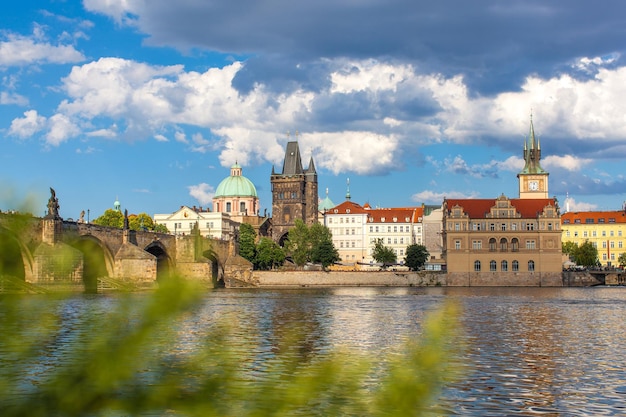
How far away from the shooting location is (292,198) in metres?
118

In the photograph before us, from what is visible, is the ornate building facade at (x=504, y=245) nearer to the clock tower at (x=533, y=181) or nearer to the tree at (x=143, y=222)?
the clock tower at (x=533, y=181)

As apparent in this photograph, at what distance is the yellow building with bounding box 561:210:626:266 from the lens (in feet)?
385

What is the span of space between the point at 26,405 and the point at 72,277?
43 centimetres

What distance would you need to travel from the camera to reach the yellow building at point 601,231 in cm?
11731

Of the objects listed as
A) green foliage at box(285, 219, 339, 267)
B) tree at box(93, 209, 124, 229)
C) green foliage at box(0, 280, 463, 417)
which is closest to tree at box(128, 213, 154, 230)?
tree at box(93, 209, 124, 229)

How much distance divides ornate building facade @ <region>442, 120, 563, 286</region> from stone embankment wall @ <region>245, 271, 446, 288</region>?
2720 mm

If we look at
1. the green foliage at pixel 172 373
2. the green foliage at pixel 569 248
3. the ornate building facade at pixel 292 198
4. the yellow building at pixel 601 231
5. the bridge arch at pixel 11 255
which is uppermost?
the ornate building facade at pixel 292 198

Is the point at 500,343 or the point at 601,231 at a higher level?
the point at 601,231

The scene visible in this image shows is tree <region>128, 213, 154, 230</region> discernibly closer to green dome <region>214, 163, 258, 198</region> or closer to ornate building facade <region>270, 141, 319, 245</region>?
ornate building facade <region>270, 141, 319, 245</region>

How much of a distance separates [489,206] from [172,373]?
281 feet

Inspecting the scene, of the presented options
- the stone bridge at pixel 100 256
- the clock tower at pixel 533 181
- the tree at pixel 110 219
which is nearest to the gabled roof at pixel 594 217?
the clock tower at pixel 533 181

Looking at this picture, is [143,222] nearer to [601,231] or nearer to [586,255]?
[586,255]

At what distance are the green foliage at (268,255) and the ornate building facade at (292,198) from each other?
13.7 metres

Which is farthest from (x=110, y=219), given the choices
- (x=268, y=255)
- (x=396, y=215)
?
(x=396, y=215)
